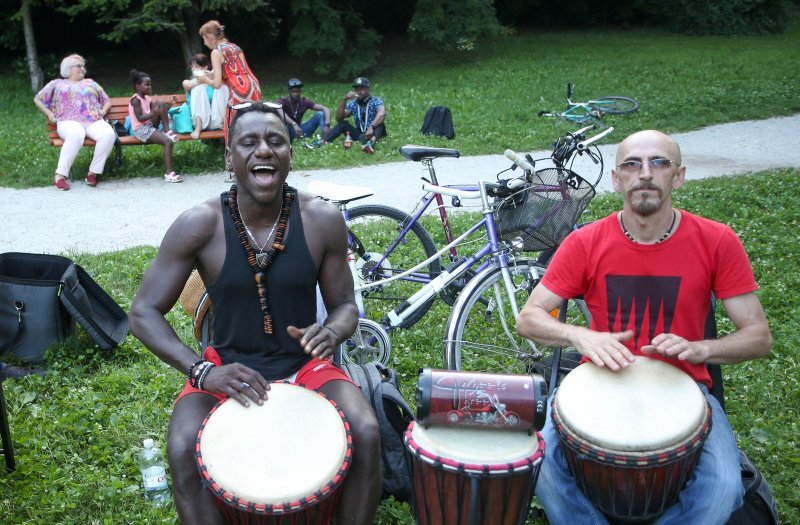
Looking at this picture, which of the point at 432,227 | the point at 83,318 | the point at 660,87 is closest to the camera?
the point at 83,318

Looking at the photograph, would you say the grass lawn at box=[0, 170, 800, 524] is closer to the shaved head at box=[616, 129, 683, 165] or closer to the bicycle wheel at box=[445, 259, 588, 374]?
the bicycle wheel at box=[445, 259, 588, 374]

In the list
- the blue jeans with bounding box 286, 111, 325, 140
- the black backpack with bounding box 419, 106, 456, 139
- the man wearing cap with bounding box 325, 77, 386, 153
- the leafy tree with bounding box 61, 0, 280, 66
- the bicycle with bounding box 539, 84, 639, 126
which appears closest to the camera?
the bicycle with bounding box 539, 84, 639, 126

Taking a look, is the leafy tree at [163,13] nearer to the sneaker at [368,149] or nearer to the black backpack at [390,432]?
the sneaker at [368,149]

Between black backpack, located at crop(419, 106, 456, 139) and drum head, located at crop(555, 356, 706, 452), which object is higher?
drum head, located at crop(555, 356, 706, 452)

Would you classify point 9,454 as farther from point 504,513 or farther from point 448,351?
point 504,513

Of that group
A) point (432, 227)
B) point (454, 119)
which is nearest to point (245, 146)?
point (432, 227)

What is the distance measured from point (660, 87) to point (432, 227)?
10.4 metres

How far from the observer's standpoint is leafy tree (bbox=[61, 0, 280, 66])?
16641 millimetres

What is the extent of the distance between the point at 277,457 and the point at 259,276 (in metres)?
0.81

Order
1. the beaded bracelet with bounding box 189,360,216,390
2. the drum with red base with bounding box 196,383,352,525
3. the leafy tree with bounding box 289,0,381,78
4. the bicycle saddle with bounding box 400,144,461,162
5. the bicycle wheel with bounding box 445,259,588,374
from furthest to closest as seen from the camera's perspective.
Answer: the leafy tree with bounding box 289,0,381,78
the bicycle saddle with bounding box 400,144,461,162
the bicycle wheel with bounding box 445,259,588,374
the beaded bracelet with bounding box 189,360,216,390
the drum with red base with bounding box 196,383,352,525

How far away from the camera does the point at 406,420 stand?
3605 mm

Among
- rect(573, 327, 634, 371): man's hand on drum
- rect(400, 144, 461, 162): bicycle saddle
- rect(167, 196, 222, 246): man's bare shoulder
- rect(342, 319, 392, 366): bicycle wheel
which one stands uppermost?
rect(167, 196, 222, 246): man's bare shoulder

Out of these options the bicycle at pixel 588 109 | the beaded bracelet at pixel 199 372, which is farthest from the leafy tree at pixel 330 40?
the beaded bracelet at pixel 199 372

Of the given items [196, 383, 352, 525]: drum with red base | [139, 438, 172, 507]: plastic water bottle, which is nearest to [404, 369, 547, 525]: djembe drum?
[196, 383, 352, 525]: drum with red base
